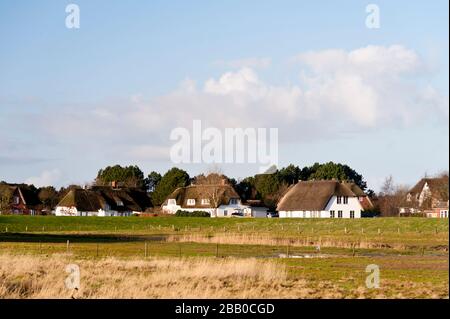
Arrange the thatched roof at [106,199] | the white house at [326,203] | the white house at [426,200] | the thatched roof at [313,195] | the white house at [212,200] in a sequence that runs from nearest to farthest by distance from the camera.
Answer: the white house at [426,200], the thatched roof at [313,195], the white house at [326,203], the thatched roof at [106,199], the white house at [212,200]

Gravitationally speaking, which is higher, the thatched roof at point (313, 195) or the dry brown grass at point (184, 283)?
the thatched roof at point (313, 195)

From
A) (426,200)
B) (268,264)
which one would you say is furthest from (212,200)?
(268,264)

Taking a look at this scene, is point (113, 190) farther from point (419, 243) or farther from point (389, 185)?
point (419, 243)

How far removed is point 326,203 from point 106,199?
48.4 metres

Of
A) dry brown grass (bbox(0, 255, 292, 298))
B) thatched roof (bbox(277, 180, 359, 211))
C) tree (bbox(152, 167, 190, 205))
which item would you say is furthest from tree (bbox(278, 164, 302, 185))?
dry brown grass (bbox(0, 255, 292, 298))

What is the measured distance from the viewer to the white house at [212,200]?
157 meters

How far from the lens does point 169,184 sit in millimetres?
176375

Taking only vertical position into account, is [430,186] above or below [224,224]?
above

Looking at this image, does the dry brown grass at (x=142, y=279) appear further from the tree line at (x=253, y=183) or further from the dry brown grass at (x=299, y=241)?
the tree line at (x=253, y=183)

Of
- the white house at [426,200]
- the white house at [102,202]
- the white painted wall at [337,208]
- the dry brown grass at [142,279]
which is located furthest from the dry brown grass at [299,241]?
the white house at [102,202]

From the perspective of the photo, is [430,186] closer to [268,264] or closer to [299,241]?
[299,241]

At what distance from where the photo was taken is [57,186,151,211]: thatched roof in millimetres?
151750

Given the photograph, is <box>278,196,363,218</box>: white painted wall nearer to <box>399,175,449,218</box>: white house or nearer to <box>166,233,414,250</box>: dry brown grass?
<box>399,175,449,218</box>: white house
